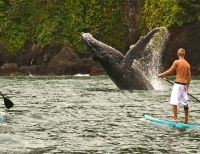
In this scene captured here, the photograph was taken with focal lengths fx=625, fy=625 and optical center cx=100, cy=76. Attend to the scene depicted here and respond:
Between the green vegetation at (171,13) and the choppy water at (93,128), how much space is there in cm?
4324

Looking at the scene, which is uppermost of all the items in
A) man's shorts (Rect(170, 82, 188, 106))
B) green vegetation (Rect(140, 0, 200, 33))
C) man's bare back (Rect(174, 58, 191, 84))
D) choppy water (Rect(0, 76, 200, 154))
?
green vegetation (Rect(140, 0, 200, 33))

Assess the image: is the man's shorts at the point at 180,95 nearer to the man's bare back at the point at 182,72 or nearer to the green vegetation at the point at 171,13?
the man's bare back at the point at 182,72

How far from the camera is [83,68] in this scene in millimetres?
73062

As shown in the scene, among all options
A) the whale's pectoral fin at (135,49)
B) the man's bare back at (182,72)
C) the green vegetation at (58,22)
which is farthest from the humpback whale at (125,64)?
the green vegetation at (58,22)

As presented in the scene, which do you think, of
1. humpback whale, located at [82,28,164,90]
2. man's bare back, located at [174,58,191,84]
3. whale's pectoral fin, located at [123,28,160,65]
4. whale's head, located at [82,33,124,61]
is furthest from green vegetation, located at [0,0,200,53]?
man's bare back, located at [174,58,191,84]

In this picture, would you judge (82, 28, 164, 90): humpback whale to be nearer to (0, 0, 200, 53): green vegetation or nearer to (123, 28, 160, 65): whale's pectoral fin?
(123, 28, 160, 65): whale's pectoral fin

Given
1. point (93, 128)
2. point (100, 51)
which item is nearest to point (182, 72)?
point (93, 128)

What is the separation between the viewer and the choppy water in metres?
16.5

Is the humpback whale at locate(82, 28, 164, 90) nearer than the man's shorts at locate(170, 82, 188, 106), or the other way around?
the man's shorts at locate(170, 82, 188, 106)

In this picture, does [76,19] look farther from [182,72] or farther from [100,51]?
[182,72]

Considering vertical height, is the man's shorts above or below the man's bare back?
below

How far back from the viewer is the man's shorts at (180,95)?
2091 centimetres

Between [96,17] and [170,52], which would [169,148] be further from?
[96,17]

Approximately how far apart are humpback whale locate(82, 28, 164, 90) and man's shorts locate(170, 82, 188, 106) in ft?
45.2
